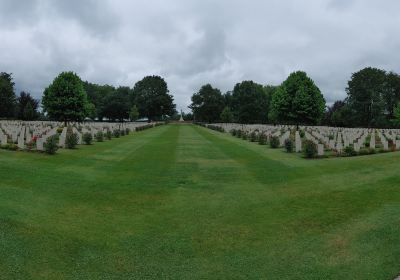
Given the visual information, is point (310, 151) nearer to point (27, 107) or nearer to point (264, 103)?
point (27, 107)

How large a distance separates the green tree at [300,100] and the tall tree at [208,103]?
69977mm

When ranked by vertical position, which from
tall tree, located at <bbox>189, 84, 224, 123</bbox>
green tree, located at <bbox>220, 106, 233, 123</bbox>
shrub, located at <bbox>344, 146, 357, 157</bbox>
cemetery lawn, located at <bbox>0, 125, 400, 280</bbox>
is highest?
tall tree, located at <bbox>189, 84, 224, 123</bbox>

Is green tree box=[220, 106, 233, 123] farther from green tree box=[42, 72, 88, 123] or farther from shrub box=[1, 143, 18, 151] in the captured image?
shrub box=[1, 143, 18, 151]

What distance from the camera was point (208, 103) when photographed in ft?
382

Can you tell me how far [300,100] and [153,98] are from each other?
2773 inches

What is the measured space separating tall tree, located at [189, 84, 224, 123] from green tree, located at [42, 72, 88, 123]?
74.6m

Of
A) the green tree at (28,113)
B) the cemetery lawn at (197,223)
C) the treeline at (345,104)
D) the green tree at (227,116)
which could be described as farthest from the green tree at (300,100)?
the green tree at (28,113)

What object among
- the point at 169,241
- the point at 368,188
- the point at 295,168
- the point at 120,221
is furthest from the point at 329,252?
the point at 295,168

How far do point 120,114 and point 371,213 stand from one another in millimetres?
106754

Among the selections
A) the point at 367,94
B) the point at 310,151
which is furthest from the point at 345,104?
the point at 310,151

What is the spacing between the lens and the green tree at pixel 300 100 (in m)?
42.9

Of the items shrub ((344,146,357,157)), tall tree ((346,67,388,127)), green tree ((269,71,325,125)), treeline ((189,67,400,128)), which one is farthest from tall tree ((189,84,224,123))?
shrub ((344,146,357,157))

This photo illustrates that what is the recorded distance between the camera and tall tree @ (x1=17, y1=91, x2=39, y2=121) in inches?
3398

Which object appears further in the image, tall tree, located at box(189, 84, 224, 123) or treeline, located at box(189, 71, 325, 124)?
tall tree, located at box(189, 84, 224, 123)
